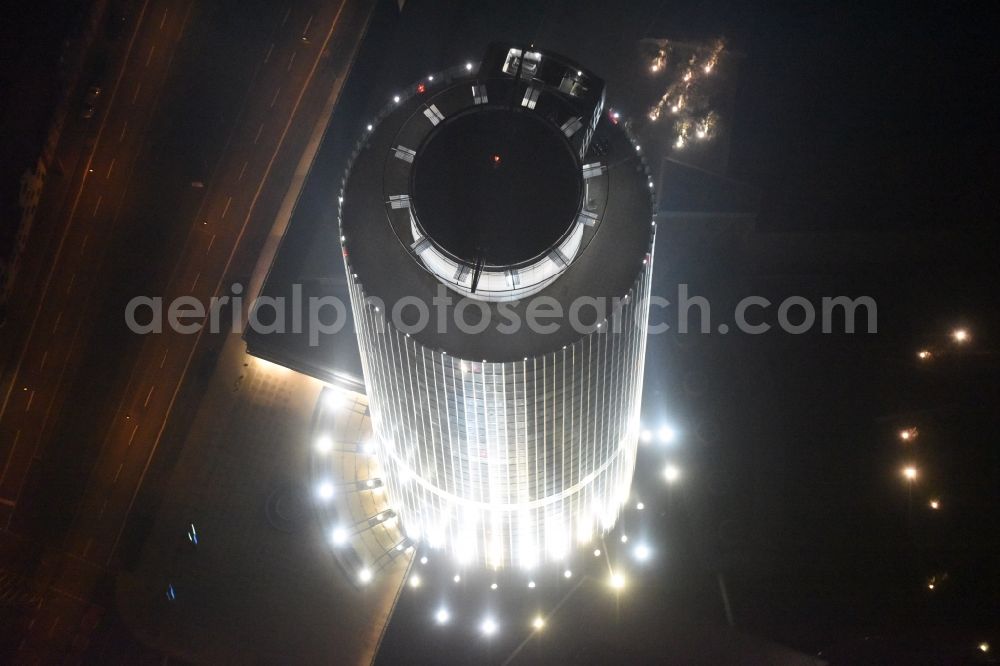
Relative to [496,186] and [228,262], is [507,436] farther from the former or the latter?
[228,262]

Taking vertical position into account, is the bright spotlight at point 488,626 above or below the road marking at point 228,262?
below

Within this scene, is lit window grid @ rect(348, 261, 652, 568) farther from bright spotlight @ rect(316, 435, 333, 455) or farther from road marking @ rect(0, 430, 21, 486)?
road marking @ rect(0, 430, 21, 486)

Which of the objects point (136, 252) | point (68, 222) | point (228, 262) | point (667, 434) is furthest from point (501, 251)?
point (68, 222)

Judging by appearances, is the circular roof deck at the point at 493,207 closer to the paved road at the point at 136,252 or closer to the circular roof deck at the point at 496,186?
the circular roof deck at the point at 496,186

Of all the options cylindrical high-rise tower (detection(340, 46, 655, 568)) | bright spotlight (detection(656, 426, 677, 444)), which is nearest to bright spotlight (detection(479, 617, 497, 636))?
cylindrical high-rise tower (detection(340, 46, 655, 568))

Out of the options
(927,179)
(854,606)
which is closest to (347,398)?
(854,606)

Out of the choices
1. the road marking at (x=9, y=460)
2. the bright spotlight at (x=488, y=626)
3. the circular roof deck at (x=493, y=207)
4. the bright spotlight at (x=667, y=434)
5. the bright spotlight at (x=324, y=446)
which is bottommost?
the bright spotlight at (x=488, y=626)

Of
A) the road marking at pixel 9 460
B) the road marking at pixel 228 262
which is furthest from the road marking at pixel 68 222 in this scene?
the road marking at pixel 228 262
